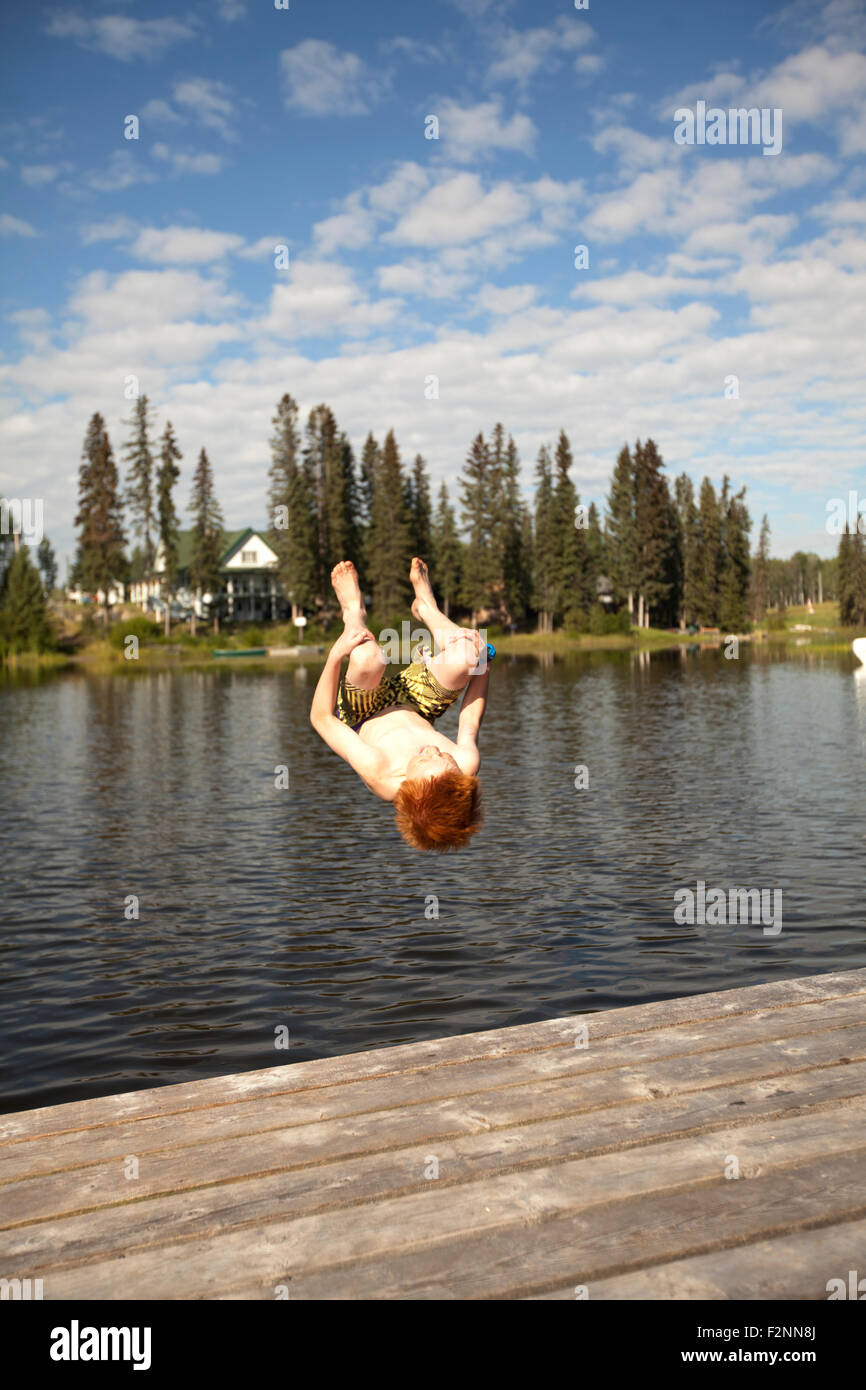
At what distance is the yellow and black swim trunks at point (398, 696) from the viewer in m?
6.00

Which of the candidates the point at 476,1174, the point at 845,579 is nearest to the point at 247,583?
the point at 845,579

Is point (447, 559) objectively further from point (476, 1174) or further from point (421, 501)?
point (476, 1174)

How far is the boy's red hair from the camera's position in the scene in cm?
539

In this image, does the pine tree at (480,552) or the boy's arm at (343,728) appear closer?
the boy's arm at (343,728)

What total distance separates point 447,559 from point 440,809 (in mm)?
90027

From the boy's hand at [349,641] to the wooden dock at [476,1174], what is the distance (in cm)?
240

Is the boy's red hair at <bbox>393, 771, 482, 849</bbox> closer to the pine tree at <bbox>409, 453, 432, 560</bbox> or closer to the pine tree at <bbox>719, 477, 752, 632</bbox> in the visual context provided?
the pine tree at <bbox>409, 453, 432, 560</bbox>

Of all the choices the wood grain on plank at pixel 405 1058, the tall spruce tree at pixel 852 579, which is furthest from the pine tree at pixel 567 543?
the wood grain on plank at pixel 405 1058

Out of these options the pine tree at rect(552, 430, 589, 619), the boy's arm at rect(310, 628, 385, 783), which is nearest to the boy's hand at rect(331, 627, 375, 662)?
the boy's arm at rect(310, 628, 385, 783)

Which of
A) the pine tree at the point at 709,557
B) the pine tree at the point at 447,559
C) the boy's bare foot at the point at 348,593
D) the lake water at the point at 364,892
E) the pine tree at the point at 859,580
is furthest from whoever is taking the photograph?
the pine tree at the point at 859,580

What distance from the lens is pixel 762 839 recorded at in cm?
1911

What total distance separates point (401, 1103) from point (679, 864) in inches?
493

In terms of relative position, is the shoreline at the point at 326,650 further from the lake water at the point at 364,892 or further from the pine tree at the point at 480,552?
the lake water at the point at 364,892
